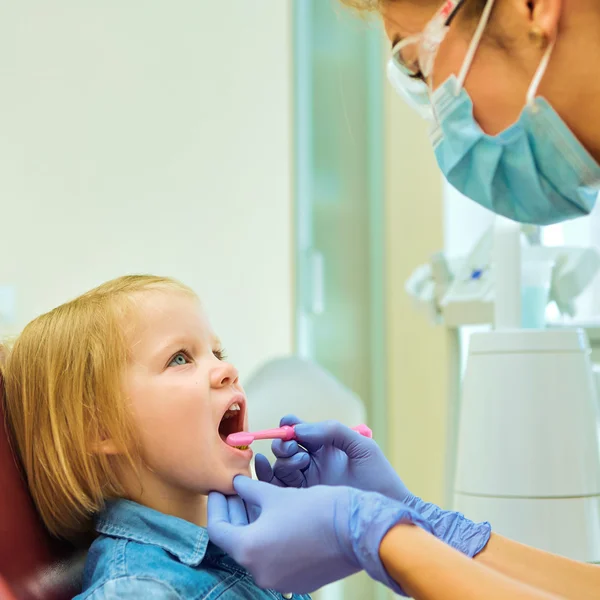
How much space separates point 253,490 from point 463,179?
1.94 feet

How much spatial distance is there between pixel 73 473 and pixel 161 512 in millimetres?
129

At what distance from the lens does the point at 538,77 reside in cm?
106

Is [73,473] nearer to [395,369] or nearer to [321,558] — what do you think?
[321,558]

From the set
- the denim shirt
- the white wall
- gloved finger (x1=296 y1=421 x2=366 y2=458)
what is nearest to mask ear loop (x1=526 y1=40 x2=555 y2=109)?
gloved finger (x1=296 y1=421 x2=366 y2=458)

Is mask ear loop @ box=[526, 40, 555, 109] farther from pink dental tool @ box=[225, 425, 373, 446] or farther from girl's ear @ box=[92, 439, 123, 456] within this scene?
girl's ear @ box=[92, 439, 123, 456]

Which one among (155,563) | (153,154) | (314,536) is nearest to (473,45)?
(314,536)

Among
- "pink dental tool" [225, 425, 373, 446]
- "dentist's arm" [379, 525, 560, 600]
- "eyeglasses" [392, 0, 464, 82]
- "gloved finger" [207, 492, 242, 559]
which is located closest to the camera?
"dentist's arm" [379, 525, 560, 600]

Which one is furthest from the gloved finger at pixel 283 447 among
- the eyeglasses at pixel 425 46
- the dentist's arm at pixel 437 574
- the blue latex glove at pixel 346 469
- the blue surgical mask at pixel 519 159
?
the eyeglasses at pixel 425 46

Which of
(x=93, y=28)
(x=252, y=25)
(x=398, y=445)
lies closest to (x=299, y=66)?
(x=252, y=25)

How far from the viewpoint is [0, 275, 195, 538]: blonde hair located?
3.34 feet

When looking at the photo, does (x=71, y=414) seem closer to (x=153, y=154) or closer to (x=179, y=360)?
(x=179, y=360)

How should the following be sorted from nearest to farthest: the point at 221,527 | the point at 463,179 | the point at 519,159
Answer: the point at 221,527, the point at 519,159, the point at 463,179

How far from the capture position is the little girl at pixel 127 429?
1002 millimetres

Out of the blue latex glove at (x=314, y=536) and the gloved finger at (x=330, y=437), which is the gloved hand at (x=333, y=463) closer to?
the gloved finger at (x=330, y=437)
